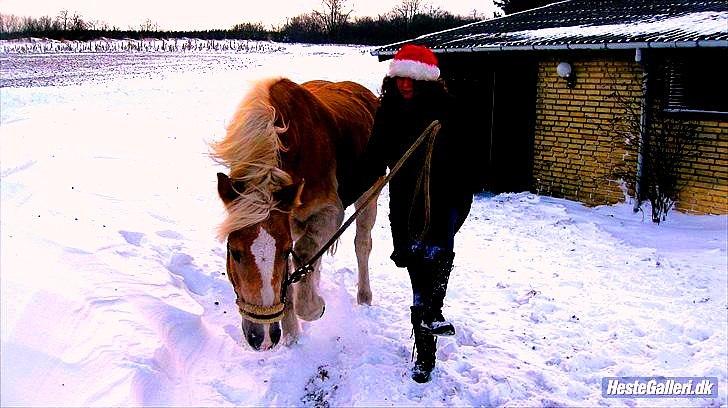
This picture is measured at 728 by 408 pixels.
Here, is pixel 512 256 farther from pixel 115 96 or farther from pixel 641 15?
pixel 115 96

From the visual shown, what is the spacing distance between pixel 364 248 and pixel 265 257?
2.22 meters

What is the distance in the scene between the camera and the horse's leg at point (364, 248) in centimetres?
485

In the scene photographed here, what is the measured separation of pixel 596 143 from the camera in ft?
29.5

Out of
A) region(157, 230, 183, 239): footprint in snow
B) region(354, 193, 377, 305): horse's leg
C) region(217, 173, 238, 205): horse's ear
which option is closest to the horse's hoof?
region(354, 193, 377, 305): horse's leg

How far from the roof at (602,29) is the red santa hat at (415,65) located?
16.2ft

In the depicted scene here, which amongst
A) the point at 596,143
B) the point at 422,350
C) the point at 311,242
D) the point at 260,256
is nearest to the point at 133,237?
the point at 311,242

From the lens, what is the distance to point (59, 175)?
568 centimetres

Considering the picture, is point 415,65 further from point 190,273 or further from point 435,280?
point 190,273

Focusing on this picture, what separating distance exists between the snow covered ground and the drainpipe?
351 mm

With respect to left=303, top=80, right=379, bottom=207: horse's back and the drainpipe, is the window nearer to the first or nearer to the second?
the drainpipe

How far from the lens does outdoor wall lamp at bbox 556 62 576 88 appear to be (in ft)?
29.3

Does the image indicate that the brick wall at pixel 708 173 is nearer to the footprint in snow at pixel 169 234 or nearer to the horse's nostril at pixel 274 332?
the footprint in snow at pixel 169 234

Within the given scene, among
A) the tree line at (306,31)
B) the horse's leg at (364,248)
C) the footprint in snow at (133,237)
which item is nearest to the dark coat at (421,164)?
the horse's leg at (364,248)

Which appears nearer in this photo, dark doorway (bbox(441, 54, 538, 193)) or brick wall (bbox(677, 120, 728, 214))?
brick wall (bbox(677, 120, 728, 214))
